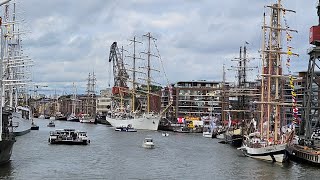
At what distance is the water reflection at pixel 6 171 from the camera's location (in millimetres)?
46475

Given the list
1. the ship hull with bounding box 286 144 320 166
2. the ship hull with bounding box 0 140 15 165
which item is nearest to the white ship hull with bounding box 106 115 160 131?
the ship hull with bounding box 286 144 320 166

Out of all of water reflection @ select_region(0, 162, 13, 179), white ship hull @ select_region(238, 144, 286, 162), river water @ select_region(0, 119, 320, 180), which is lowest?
river water @ select_region(0, 119, 320, 180)

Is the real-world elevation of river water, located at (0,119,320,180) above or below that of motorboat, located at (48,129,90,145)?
below

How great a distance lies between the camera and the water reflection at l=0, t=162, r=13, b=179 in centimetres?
4647

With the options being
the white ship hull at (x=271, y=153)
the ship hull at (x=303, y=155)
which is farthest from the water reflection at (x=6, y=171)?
the ship hull at (x=303, y=155)

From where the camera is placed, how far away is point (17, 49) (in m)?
114

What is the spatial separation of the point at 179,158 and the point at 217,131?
199 ft

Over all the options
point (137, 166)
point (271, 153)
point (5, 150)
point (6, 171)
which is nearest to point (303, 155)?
point (271, 153)

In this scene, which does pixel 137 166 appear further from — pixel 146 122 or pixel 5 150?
pixel 146 122

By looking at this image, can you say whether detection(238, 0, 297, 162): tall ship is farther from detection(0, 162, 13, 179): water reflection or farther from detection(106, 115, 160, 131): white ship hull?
detection(106, 115, 160, 131): white ship hull

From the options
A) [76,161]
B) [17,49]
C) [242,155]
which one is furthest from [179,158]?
[17,49]

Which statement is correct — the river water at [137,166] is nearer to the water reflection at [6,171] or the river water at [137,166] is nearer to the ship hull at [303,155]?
the water reflection at [6,171]

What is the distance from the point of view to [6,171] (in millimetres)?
49344

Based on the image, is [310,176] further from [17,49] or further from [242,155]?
[17,49]
